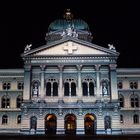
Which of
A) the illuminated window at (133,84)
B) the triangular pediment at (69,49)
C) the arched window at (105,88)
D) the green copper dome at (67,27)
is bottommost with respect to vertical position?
the arched window at (105,88)

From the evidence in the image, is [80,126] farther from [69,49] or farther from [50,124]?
[69,49]

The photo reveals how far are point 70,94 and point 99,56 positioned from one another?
883 cm

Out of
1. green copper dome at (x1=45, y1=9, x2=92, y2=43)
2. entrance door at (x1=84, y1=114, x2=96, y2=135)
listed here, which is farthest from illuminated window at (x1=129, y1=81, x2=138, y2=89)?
green copper dome at (x1=45, y1=9, x2=92, y2=43)

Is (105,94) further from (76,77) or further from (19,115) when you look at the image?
(19,115)

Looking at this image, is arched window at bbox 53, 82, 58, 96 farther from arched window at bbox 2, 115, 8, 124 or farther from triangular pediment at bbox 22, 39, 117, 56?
arched window at bbox 2, 115, 8, 124

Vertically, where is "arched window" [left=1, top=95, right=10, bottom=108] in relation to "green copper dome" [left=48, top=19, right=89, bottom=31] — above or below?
below

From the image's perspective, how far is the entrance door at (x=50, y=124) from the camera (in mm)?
56325

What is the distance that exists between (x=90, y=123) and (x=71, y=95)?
6438 millimetres

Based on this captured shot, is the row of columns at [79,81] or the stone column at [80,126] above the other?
the row of columns at [79,81]

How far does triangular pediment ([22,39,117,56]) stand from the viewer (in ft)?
190

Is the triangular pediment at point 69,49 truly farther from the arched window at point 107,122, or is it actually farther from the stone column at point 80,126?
the stone column at point 80,126

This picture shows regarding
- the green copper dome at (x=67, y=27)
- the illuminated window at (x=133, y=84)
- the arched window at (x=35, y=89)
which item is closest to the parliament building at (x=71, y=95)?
the arched window at (x=35, y=89)

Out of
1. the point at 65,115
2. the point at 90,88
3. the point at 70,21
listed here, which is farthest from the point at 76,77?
the point at 70,21

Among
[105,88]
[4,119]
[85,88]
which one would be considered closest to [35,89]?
[85,88]
